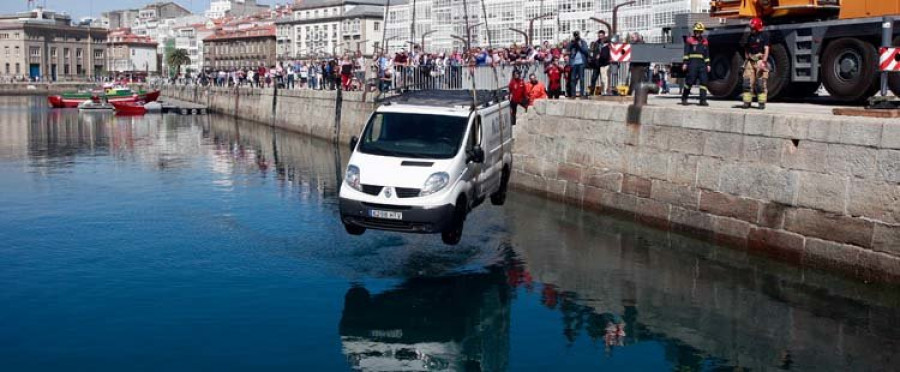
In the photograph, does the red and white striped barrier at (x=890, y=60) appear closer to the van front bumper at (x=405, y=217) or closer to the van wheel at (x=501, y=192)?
the van wheel at (x=501, y=192)

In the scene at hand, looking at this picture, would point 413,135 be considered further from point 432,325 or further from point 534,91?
point 534,91

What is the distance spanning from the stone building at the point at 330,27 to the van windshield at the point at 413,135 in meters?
109

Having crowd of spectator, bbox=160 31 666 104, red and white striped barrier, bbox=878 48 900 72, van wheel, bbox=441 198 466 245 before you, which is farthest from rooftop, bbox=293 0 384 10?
van wheel, bbox=441 198 466 245

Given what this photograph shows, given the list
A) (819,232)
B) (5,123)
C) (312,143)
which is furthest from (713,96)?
(5,123)

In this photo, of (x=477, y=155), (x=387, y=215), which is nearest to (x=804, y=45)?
(x=477, y=155)

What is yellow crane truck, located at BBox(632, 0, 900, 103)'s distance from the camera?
2069cm

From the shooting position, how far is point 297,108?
49375 mm

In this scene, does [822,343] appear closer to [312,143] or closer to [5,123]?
[312,143]

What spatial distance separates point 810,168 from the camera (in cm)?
1623

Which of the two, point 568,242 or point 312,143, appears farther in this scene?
point 312,143

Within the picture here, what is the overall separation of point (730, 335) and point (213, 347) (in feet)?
21.4

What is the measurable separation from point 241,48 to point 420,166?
5694 inches

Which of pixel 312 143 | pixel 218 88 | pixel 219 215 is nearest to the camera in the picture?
pixel 219 215

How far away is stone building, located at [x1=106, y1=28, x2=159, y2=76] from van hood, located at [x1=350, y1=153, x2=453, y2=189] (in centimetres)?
17096
